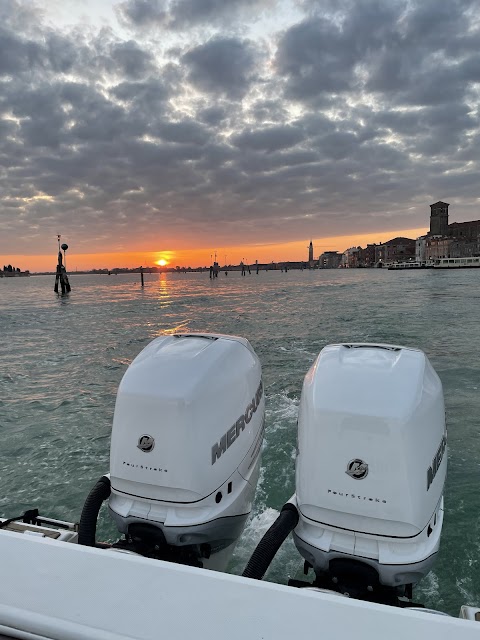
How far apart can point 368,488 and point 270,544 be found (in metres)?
0.56

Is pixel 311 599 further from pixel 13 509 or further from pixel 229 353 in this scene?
pixel 13 509

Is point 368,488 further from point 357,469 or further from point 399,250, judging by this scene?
point 399,250

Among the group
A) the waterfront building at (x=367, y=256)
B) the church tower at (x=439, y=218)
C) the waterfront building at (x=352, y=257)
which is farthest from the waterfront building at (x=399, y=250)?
the waterfront building at (x=352, y=257)

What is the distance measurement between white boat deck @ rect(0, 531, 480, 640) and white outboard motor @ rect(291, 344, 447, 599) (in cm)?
97

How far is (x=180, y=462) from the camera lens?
242cm

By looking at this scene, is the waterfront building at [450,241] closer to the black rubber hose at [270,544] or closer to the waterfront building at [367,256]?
the waterfront building at [367,256]

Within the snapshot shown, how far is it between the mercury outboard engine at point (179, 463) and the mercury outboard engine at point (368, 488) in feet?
1.58

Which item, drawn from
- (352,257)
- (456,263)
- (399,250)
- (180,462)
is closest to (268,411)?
(180,462)

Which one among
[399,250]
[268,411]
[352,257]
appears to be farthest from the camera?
[352,257]

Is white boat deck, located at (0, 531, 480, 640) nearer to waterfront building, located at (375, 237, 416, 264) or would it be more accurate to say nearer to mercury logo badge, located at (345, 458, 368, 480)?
mercury logo badge, located at (345, 458, 368, 480)

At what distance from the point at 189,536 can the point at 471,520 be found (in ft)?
8.96

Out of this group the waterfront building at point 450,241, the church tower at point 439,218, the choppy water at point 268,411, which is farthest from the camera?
the church tower at point 439,218

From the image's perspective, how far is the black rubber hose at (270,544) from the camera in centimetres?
195

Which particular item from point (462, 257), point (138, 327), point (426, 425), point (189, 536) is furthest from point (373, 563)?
point (462, 257)
